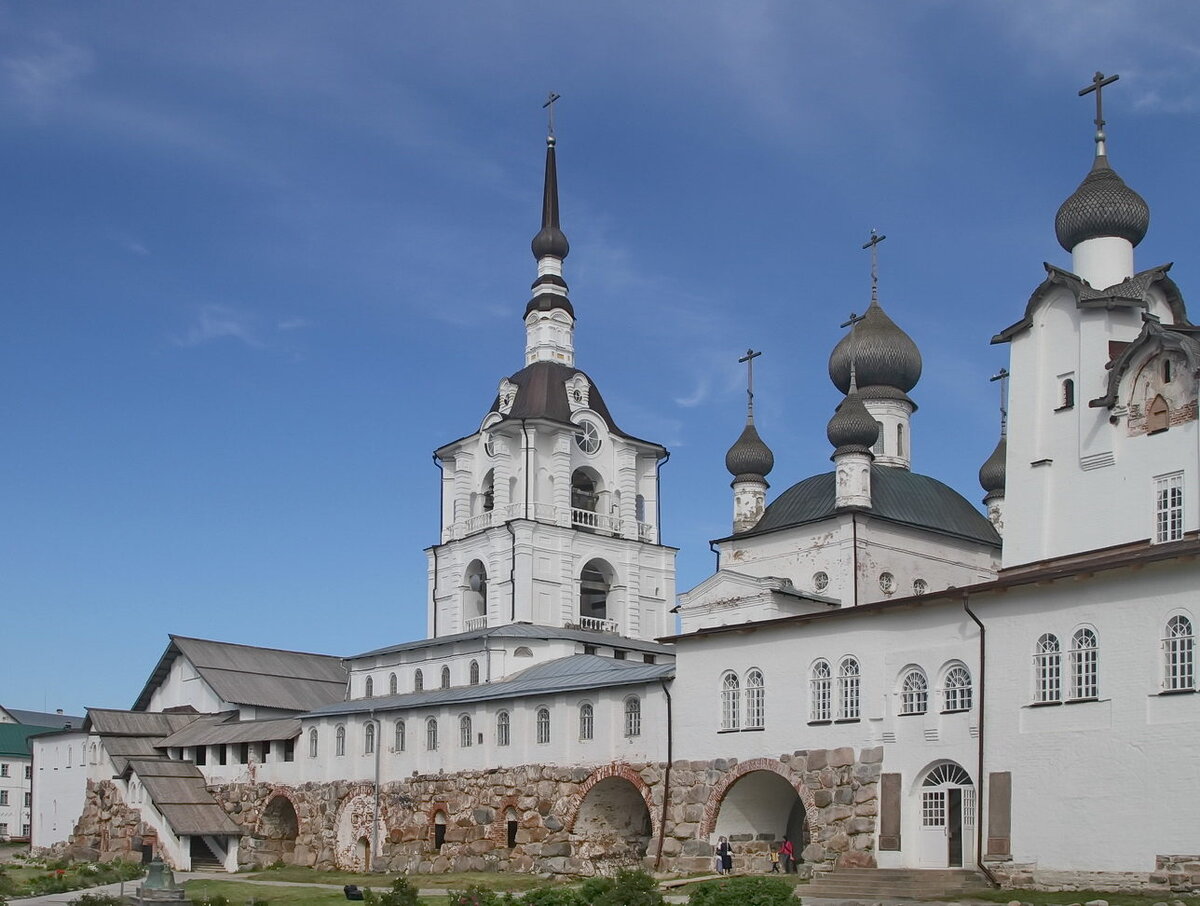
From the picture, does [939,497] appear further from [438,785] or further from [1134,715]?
[1134,715]

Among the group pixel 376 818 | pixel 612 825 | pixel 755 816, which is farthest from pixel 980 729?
pixel 376 818

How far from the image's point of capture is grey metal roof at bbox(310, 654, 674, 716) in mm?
40219

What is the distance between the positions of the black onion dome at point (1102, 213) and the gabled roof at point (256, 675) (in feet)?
109

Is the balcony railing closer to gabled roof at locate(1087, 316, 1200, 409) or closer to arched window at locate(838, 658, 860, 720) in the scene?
arched window at locate(838, 658, 860, 720)

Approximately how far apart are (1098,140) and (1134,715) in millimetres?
15714

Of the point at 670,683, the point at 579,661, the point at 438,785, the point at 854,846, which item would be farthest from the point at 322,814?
the point at 854,846

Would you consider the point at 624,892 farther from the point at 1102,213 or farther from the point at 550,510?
the point at 550,510

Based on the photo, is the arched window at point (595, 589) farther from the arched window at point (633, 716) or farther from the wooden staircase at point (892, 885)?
the wooden staircase at point (892, 885)

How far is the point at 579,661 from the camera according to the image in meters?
46.6

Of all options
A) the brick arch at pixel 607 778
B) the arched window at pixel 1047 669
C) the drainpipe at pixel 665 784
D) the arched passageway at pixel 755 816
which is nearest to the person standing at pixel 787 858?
the arched passageway at pixel 755 816

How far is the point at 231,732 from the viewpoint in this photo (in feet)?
174

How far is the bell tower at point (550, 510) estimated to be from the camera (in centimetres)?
5638

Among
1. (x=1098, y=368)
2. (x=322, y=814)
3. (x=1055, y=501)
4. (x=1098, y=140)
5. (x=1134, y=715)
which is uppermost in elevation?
(x=1098, y=140)

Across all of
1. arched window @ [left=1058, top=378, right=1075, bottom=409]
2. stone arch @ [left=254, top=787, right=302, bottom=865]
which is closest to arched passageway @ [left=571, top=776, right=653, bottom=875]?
stone arch @ [left=254, top=787, right=302, bottom=865]
